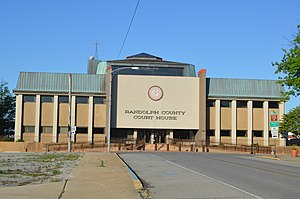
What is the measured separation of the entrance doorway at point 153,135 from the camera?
224ft

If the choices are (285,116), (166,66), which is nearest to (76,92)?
(166,66)

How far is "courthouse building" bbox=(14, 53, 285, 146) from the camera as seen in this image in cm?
6631

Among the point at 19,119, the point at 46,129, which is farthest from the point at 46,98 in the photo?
the point at 19,119

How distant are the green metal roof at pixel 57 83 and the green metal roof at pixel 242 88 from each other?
1777cm

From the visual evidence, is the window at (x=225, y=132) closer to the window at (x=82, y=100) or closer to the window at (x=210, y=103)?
the window at (x=210, y=103)

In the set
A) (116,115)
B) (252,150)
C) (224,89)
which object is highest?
(224,89)

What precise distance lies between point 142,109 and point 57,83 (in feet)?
45.9

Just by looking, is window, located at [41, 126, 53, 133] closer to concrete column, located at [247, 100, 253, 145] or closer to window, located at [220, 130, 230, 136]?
window, located at [220, 130, 230, 136]

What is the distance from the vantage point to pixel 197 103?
68.5 m

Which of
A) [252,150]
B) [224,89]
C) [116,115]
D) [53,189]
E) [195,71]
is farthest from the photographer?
[195,71]

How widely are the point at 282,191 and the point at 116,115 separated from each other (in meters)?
53.4

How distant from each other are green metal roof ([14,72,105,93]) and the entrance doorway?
351 inches

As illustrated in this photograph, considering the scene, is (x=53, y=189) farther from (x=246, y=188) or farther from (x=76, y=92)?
(x=76, y=92)

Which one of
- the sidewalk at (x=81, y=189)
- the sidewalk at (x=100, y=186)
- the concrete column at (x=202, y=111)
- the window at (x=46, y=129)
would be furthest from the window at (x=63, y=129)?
the sidewalk at (x=81, y=189)
